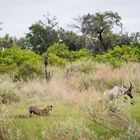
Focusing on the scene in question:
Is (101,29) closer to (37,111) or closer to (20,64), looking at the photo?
(20,64)

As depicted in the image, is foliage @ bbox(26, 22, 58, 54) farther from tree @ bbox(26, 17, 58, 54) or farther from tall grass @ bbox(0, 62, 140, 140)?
tall grass @ bbox(0, 62, 140, 140)

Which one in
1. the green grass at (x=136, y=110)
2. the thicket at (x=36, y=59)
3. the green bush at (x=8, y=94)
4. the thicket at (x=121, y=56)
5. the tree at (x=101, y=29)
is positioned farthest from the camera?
the tree at (x=101, y=29)

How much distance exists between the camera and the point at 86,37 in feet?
163

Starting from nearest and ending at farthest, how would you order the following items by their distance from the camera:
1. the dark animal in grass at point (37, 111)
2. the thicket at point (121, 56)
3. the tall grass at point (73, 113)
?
the tall grass at point (73, 113) → the dark animal in grass at point (37, 111) → the thicket at point (121, 56)

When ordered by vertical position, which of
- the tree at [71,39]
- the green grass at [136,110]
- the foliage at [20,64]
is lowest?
the green grass at [136,110]

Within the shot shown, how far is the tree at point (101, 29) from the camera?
1887 inches

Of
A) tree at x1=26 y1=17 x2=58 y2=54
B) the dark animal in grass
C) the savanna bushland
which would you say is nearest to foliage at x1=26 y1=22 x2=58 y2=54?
tree at x1=26 y1=17 x2=58 y2=54

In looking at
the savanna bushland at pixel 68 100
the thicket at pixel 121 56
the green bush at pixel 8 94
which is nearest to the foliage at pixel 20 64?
the savanna bushland at pixel 68 100

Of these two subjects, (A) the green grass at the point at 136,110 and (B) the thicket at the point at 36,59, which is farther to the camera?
(B) the thicket at the point at 36,59

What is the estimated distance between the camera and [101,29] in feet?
158

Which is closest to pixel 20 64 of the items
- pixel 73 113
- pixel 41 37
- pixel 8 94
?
pixel 8 94

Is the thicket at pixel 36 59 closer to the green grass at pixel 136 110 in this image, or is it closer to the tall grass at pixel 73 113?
the tall grass at pixel 73 113

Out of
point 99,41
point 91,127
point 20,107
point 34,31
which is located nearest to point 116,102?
point 91,127

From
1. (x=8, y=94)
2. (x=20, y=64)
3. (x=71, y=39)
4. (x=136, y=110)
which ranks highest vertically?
(x=71, y=39)
